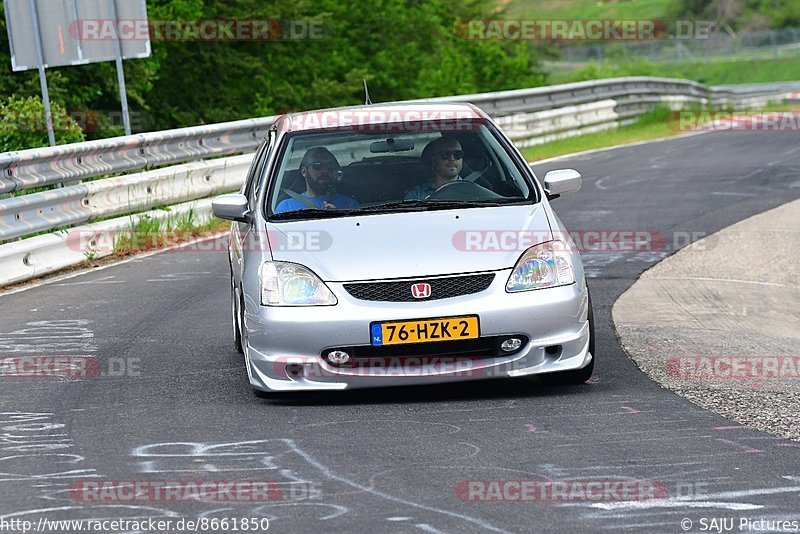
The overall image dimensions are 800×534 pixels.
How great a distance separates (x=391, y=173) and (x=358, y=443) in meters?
2.35

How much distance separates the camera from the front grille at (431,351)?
6.78 meters

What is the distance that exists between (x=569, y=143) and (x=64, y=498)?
67.1 ft

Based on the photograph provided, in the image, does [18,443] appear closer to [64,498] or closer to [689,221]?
[64,498]

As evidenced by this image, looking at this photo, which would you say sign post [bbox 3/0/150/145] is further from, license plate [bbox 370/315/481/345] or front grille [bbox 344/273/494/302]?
license plate [bbox 370/315/481/345]

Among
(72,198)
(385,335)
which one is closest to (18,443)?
(385,335)

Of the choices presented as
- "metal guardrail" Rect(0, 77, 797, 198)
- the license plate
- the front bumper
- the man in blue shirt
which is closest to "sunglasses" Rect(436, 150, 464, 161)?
the man in blue shirt

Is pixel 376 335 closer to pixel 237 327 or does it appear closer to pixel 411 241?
pixel 411 241

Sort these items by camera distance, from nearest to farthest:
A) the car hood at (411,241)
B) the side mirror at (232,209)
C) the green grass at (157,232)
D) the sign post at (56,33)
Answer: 1. the car hood at (411,241)
2. the side mirror at (232,209)
3. the green grass at (157,232)
4. the sign post at (56,33)

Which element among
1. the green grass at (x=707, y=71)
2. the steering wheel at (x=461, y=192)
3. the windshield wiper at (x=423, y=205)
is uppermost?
the steering wheel at (x=461, y=192)

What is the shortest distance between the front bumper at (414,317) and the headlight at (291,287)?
4cm

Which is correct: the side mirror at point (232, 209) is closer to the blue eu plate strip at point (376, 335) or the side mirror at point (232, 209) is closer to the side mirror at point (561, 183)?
the blue eu plate strip at point (376, 335)

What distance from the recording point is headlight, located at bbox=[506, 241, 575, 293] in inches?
274

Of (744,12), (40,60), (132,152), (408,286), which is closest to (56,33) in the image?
(40,60)

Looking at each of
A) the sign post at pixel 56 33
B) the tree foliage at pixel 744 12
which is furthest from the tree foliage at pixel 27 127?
the tree foliage at pixel 744 12
